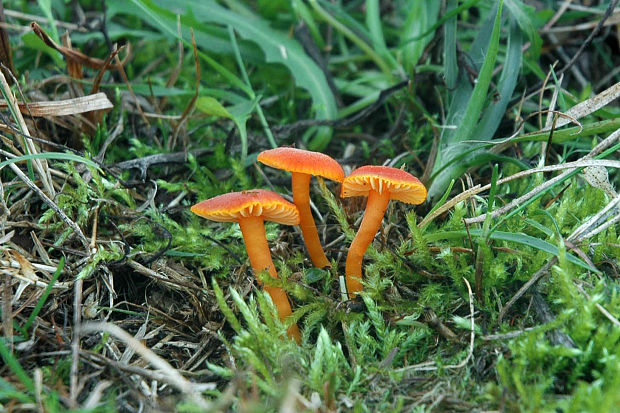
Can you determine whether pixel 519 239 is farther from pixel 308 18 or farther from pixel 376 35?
pixel 308 18

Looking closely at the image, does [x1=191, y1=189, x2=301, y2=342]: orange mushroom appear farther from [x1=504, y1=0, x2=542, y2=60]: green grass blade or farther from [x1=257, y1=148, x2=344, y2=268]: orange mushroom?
A: [x1=504, y1=0, x2=542, y2=60]: green grass blade

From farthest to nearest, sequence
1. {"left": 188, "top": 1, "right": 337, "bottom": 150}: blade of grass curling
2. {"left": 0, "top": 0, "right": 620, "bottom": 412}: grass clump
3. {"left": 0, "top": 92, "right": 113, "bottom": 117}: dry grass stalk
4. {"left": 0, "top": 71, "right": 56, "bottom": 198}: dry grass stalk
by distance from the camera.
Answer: {"left": 188, "top": 1, "right": 337, "bottom": 150}: blade of grass curling → {"left": 0, "top": 92, "right": 113, "bottom": 117}: dry grass stalk → {"left": 0, "top": 71, "right": 56, "bottom": 198}: dry grass stalk → {"left": 0, "top": 0, "right": 620, "bottom": 412}: grass clump

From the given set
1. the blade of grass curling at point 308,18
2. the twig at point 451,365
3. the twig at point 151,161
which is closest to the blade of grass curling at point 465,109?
the twig at point 451,365

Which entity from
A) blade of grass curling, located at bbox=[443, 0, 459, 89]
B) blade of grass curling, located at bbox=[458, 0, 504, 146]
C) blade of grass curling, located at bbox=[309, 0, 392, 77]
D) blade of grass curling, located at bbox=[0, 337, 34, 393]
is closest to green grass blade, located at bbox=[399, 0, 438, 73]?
blade of grass curling, located at bbox=[309, 0, 392, 77]

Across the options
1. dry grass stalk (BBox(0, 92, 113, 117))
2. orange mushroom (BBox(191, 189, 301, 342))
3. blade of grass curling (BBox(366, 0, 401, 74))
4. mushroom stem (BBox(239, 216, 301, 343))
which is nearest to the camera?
orange mushroom (BBox(191, 189, 301, 342))

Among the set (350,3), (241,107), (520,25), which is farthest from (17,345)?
(350,3)

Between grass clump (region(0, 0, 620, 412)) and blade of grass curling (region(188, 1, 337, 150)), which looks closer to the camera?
grass clump (region(0, 0, 620, 412))

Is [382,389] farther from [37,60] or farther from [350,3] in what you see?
[350,3]
